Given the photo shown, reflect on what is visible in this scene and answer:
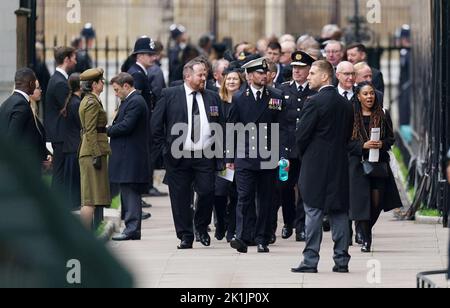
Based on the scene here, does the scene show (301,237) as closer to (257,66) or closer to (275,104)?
(275,104)

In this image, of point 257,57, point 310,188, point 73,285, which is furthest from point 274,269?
point 73,285

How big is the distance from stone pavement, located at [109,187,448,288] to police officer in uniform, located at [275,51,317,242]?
243 millimetres

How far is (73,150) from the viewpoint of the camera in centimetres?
1444

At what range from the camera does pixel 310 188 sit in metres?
10.9

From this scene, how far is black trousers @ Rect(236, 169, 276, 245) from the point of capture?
12789mm

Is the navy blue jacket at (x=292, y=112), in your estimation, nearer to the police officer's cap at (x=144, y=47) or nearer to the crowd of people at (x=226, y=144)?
the crowd of people at (x=226, y=144)

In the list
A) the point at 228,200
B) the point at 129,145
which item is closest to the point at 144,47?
the point at 129,145

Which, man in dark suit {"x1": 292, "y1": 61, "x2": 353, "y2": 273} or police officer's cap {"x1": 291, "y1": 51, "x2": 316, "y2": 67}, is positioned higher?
police officer's cap {"x1": 291, "y1": 51, "x2": 316, "y2": 67}

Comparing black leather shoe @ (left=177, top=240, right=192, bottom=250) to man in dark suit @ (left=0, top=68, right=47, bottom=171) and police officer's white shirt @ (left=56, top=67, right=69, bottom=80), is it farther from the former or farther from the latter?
police officer's white shirt @ (left=56, top=67, right=69, bottom=80)

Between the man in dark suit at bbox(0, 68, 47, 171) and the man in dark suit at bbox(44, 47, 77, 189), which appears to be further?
the man in dark suit at bbox(44, 47, 77, 189)

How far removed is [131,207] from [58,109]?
62.1 inches

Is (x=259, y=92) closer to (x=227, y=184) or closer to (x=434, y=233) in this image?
(x=227, y=184)

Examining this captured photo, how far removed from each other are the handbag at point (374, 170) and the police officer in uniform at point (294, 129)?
1203 millimetres

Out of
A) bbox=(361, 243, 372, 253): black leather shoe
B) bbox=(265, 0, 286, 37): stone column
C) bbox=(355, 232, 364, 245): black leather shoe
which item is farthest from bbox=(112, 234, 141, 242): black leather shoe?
bbox=(265, 0, 286, 37): stone column
